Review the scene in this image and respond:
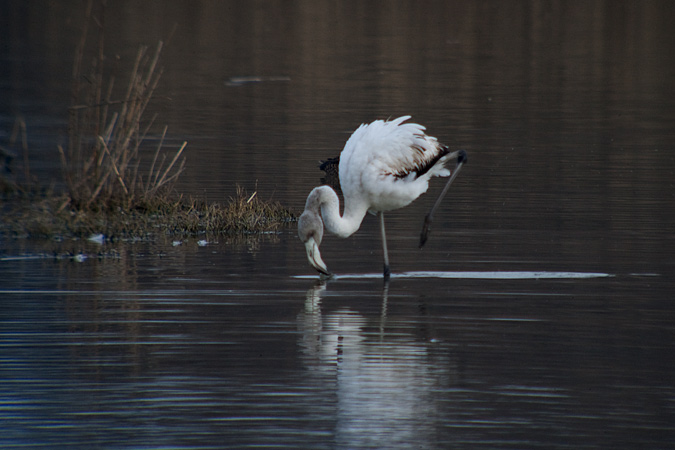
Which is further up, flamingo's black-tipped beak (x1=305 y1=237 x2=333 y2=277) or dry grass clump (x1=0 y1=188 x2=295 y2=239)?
dry grass clump (x1=0 y1=188 x2=295 y2=239)

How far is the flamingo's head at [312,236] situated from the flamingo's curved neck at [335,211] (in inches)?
11.1

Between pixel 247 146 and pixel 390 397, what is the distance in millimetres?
14096

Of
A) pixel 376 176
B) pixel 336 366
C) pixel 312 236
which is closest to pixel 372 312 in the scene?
pixel 312 236

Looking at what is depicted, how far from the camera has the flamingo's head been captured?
10711mm

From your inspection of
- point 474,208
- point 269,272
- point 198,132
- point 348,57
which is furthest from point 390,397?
point 348,57

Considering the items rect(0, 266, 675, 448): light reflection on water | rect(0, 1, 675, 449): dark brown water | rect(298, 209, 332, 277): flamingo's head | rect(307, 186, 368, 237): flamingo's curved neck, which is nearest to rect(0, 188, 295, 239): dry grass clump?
rect(0, 1, 675, 449): dark brown water

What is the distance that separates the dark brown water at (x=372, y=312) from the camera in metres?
6.82

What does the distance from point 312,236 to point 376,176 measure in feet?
3.28

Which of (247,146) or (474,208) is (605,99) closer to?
(247,146)

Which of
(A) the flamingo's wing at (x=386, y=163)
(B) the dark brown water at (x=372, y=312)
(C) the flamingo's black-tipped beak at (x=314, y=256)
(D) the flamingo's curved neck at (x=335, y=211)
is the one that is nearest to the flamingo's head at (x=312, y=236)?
(C) the flamingo's black-tipped beak at (x=314, y=256)

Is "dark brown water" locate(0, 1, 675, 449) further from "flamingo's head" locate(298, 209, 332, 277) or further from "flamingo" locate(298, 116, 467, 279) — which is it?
"flamingo" locate(298, 116, 467, 279)

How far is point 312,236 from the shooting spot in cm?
1081

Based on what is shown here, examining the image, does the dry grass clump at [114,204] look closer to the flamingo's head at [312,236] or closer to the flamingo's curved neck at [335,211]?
the flamingo's curved neck at [335,211]

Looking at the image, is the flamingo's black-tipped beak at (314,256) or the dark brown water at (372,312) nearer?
the dark brown water at (372,312)
